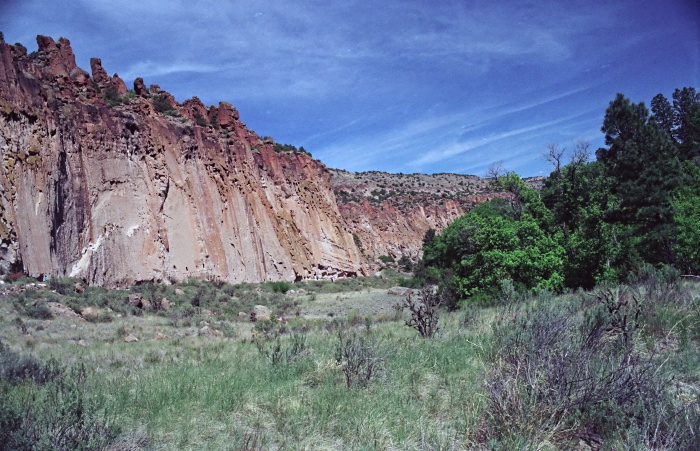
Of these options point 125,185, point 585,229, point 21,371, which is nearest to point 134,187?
point 125,185

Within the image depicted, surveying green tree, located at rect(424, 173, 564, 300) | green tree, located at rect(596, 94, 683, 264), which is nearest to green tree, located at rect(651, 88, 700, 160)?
green tree, located at rect(596, 94, 683, 264)

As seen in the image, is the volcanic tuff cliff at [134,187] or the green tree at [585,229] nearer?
the green tree at [585,229]

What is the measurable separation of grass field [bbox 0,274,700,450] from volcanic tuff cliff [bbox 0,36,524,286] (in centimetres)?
1370

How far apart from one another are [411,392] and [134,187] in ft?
82.9

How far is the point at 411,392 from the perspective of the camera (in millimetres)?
5145

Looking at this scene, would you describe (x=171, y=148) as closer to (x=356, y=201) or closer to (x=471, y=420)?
(x=471, y=420)

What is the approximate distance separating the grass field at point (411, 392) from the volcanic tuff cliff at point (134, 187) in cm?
1370

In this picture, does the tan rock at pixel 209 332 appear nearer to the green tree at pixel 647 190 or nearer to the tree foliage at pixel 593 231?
the tree foliage at pixel 593 231

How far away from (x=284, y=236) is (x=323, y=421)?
3245 centimetres

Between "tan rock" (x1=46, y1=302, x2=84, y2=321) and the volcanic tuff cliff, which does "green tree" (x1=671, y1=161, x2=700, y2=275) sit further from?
the volcanic tuff cliff

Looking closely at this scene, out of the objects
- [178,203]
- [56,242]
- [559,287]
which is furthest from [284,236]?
[559,287]

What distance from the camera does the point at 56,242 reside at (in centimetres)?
2089

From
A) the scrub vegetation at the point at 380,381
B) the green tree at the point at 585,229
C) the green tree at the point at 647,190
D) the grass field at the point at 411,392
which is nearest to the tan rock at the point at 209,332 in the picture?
the scrub vegetation at the point at 380,381

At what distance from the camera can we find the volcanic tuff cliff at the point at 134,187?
2006 cm
